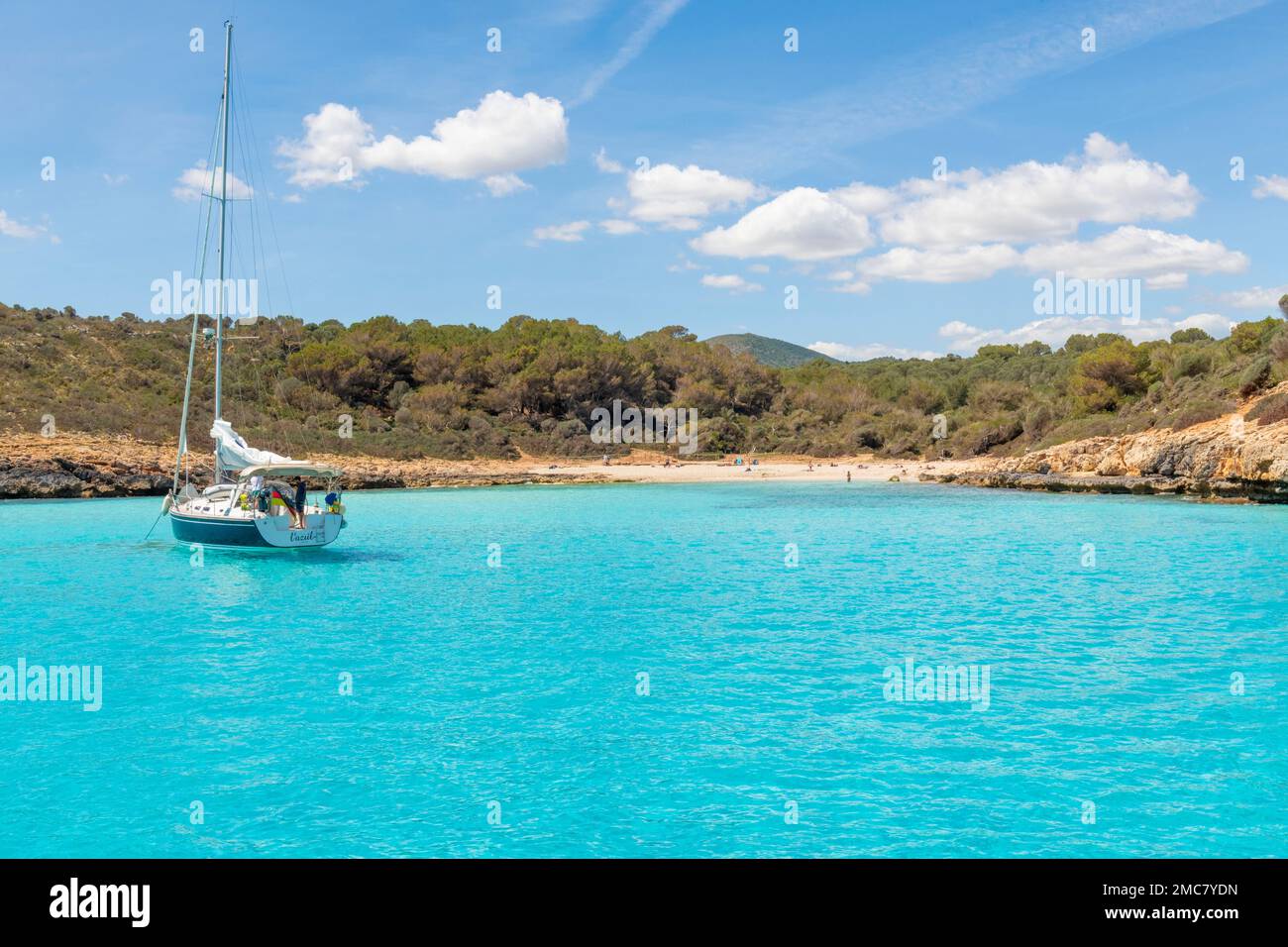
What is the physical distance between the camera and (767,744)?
33.0 feet

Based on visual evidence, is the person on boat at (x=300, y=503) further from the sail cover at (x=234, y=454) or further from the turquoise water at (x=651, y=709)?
the turquoise water at (x=651, y=709)

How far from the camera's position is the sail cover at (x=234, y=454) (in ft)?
81.6

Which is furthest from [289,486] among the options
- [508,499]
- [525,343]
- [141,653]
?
[525,343]

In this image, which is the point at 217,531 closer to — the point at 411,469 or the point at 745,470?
the point at 411,469

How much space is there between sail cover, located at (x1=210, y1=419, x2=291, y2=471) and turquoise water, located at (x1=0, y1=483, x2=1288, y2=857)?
281cm

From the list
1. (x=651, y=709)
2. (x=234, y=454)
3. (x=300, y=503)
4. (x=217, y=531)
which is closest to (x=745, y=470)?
(x=300, y=503)

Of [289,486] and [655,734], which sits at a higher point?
[289,486]

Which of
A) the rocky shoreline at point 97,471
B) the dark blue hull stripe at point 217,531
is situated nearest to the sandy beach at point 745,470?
the rocky shoreline at point 97,471

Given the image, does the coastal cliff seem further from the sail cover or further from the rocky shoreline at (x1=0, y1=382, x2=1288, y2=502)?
the sail cover

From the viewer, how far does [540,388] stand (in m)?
78.0

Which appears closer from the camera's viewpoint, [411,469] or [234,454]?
[234,454]

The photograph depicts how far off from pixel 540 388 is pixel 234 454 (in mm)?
53006
